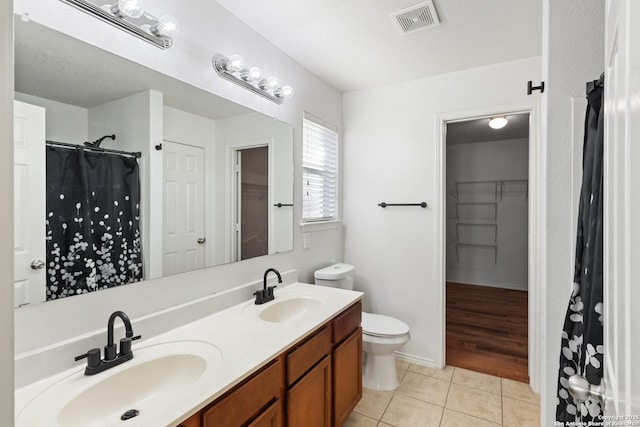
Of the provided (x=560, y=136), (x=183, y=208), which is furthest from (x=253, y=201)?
(x=560, y=136)

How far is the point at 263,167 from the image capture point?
2.01m

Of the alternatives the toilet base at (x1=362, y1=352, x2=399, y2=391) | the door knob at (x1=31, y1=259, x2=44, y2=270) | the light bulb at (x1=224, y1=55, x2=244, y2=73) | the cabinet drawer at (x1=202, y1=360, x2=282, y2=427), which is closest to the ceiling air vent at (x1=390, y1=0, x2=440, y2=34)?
the light bulb at (x1=224, y1=55, x2=244, y2=73)

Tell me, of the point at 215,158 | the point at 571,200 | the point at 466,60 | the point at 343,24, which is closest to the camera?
the point at 571,200

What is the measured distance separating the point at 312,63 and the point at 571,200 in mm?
1917

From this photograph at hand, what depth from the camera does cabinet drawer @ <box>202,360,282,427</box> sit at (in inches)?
37.4

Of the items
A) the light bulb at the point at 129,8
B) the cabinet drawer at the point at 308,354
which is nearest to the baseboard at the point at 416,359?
the cabinet drawer at the point at 308,354

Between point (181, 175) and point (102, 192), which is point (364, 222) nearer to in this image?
point (181, 175)

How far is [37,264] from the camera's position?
104cm

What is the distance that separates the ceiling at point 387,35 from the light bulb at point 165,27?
498 mm

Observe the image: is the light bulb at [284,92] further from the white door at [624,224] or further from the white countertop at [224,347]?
the white door at [624,224]

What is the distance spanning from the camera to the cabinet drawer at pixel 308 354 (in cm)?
131

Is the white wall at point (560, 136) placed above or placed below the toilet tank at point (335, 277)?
above

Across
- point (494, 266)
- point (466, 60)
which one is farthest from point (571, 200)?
point (494, 266)

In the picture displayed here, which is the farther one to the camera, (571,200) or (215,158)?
(215,158)
